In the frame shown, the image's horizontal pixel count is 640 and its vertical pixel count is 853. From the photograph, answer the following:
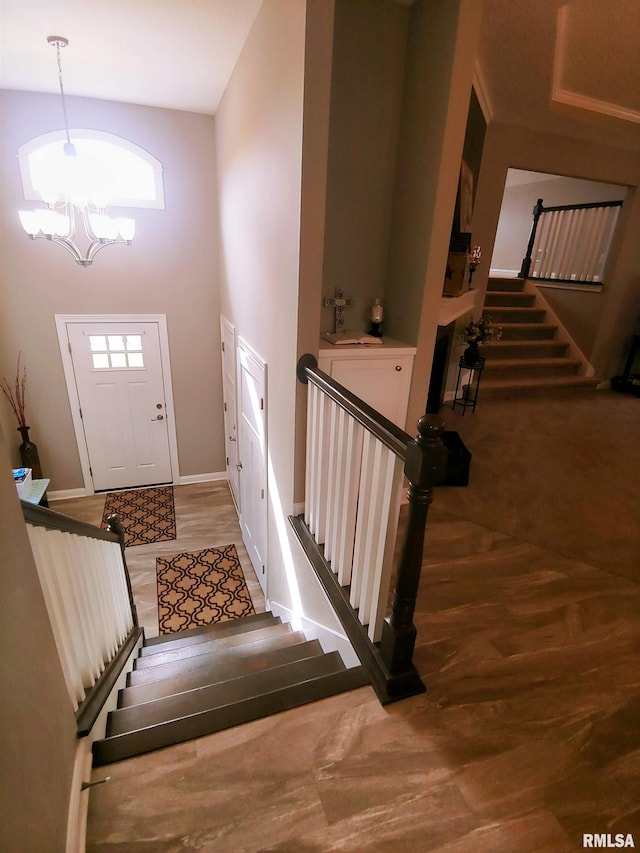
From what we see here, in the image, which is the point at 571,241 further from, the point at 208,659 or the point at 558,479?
the point at 208,659

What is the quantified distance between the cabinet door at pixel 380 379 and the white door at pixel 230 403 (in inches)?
75.3

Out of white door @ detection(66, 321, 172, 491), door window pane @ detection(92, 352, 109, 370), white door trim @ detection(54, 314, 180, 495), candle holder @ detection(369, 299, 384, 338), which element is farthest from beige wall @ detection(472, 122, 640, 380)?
door window pane @ detection(92, 352, 109, 370)

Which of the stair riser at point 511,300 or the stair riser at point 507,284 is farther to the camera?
the stair riser at point 507,284

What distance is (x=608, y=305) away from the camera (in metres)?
5.47

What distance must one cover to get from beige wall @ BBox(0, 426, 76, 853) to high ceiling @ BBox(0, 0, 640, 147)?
287cm

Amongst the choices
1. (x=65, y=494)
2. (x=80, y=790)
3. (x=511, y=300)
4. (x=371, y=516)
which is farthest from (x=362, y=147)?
(x=65, y=494)

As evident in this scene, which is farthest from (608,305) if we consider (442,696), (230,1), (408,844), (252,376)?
(408,844)

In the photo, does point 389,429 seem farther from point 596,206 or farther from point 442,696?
point 596,206

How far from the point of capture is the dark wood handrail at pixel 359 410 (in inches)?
53.1

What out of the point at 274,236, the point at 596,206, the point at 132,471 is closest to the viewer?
the point at 274,236

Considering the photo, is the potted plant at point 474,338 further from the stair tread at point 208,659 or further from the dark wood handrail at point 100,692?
the dark wood handrail at point 100,692

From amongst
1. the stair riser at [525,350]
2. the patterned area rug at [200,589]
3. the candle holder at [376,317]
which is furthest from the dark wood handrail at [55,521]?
the stair riser at [525,350]

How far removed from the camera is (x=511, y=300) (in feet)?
20.2

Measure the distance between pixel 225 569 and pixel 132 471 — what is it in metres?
2.00
